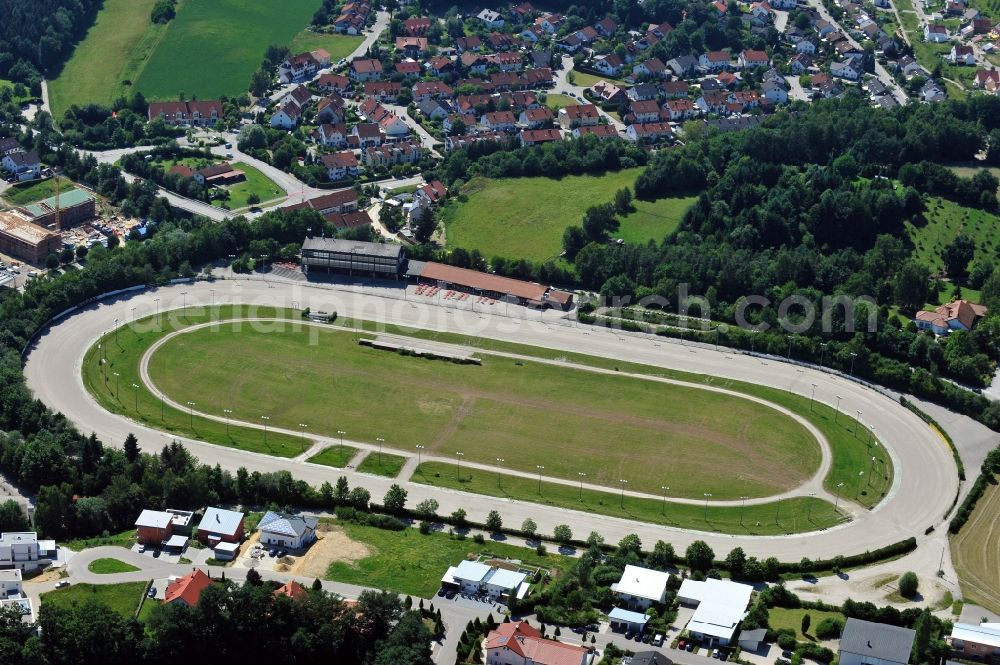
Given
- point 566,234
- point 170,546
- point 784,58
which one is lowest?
point 170,546

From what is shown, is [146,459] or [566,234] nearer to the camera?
[146,459]

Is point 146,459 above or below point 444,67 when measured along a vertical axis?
below

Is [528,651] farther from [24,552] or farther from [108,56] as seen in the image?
[108,56]

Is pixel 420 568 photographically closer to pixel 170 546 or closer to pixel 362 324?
pixel 170 546

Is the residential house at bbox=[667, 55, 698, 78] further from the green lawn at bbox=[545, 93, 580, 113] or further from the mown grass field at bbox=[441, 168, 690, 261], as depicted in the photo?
the mown grass field at bbox=[441, 168, 690, 261]

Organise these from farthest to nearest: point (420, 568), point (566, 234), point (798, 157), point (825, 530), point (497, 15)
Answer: point (497, 15) → point (798, 157) → point (566, 234) → point (825, 530) → point (420, 568)

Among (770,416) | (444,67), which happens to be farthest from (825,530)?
(444,67)

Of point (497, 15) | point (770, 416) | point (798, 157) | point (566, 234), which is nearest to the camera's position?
point (770, 416)

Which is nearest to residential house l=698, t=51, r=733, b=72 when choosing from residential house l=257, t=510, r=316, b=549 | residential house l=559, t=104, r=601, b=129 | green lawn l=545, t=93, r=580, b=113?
green lawn l=545, t=93, r=580, b=113
